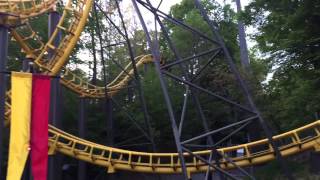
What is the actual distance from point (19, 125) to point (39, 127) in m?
0.32

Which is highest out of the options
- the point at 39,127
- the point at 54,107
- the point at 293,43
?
the point at 293,43

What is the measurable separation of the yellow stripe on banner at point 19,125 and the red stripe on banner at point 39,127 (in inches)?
3.2

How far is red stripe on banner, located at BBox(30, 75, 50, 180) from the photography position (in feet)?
24.1

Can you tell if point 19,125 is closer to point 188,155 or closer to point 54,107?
point 188,155

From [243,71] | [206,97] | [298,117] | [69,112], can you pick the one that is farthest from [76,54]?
[298,117]

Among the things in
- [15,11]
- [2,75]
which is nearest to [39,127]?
[2,75]

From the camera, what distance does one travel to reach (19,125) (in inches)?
296

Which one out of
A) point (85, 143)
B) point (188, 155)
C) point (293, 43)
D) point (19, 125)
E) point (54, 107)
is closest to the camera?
point (19, 125)

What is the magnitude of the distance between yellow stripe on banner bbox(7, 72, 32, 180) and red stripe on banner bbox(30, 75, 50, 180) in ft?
0.27

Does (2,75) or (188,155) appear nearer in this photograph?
(2,75)

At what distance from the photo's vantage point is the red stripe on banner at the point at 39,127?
7344 millimetres

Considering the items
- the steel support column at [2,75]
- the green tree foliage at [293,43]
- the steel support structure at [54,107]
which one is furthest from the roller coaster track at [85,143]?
the green tree foliage at [293,43]

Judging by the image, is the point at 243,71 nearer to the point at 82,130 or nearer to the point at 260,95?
the point at 260,95

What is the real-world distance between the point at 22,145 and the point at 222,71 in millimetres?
13792
